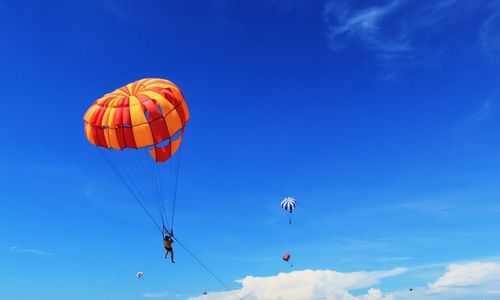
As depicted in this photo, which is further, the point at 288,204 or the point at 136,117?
the point at 288,204

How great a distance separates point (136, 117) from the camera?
3619 cm

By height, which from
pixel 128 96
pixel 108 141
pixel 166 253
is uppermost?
pixel 128 96

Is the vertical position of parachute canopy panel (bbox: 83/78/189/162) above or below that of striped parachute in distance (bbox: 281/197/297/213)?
below

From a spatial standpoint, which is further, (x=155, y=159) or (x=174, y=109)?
(x=155, y=159)

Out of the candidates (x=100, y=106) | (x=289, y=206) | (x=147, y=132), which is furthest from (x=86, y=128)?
(x=289, y=206)

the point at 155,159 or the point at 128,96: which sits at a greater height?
the point at 128,96

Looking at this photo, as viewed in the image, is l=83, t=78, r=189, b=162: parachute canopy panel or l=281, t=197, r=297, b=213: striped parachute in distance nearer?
l=83, t=78, r=189, b=162: parachute canopy panel

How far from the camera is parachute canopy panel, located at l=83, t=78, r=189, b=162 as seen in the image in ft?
119

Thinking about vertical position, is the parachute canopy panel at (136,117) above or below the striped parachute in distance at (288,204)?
below

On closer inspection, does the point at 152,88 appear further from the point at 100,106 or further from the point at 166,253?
the point at 166,253

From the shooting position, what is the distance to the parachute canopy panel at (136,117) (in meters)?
36.3

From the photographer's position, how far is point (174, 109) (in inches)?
1489

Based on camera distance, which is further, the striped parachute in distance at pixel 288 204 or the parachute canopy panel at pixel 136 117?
the striped parachute in distance at pixel 288 204

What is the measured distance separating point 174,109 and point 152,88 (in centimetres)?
218
